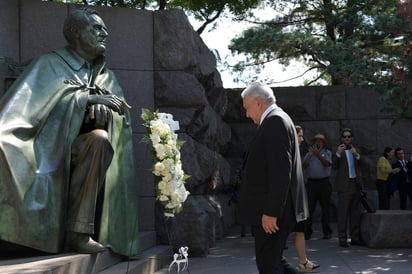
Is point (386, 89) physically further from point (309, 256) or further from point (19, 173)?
point (19, 173)

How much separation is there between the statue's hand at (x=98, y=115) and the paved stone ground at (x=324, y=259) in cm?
178

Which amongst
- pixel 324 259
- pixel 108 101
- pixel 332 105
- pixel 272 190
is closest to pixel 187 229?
pixel 324 259

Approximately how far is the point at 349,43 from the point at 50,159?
706 cm

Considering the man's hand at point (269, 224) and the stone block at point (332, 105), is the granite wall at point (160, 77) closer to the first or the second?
the man's hand at point (269, 224)

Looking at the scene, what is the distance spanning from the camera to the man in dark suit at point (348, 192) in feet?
29.2

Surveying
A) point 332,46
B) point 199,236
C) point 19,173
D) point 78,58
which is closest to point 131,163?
point 78,58

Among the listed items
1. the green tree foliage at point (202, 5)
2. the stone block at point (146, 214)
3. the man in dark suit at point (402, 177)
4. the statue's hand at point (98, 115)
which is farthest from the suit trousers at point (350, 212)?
the green tree foliage at point (202, 5)

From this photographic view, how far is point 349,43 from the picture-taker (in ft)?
36.4

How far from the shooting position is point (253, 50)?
12406mm

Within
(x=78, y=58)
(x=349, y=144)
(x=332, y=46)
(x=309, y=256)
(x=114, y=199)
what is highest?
(x=332, y=46)

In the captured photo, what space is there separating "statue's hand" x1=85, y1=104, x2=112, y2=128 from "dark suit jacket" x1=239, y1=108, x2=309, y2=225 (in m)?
1.70

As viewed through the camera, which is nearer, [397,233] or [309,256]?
[309,256]

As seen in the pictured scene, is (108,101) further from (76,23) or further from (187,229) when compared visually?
(187,229)

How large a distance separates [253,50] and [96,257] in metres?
7.72
